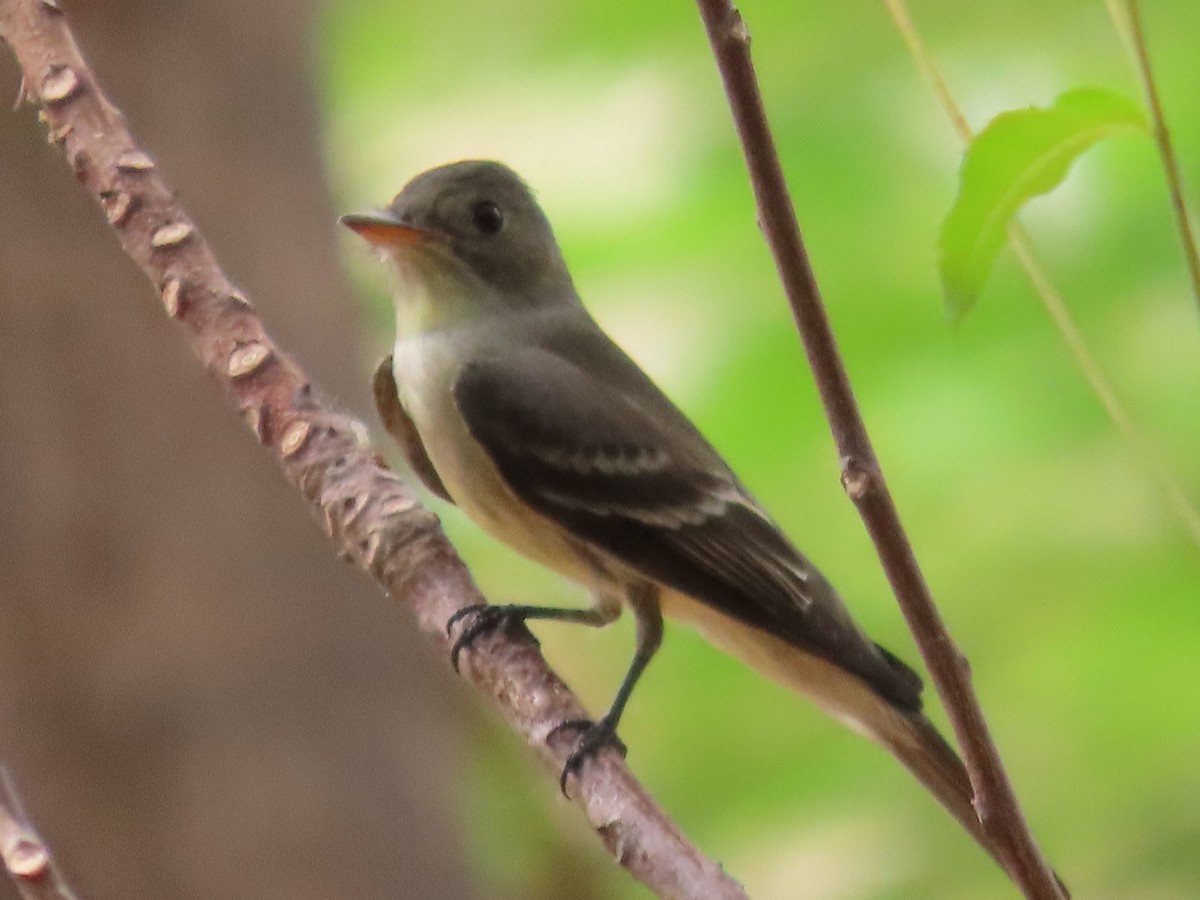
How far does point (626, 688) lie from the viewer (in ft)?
5.14

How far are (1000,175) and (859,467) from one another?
0.58ft

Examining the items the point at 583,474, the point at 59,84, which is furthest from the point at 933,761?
the point at 59,84

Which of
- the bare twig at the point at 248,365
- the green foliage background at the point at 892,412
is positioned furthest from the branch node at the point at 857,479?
the green foliage background at the point at 892,412

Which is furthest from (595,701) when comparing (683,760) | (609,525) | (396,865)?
(609,525)

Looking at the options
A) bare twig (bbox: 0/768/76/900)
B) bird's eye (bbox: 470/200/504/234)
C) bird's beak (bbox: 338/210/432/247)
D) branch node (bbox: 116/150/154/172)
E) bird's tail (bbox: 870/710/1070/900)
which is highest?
bird's eye (bbox: 470/200/504/234)

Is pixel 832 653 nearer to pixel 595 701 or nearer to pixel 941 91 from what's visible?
pixel 941 91

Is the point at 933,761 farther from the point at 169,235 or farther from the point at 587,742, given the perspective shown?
the point at 169,235

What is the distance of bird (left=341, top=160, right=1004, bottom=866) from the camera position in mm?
1613

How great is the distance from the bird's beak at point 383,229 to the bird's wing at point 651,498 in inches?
6.1

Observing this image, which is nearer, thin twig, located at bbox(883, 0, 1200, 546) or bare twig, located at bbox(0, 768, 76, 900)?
bare twig, located at bbox(0, 768, 76, 900)

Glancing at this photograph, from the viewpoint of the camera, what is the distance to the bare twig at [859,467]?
0.83m

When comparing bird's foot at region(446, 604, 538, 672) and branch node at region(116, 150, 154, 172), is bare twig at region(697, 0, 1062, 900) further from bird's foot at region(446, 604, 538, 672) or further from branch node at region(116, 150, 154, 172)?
branch node at region(116, 150, 154, 172)

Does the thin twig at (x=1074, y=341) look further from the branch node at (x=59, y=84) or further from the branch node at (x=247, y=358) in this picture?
the branch node at (x=59, y=84)

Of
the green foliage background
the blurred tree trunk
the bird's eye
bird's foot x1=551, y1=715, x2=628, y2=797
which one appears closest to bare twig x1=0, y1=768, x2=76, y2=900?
bird's foot x1=551, y1=715, x2=628, y2=797
